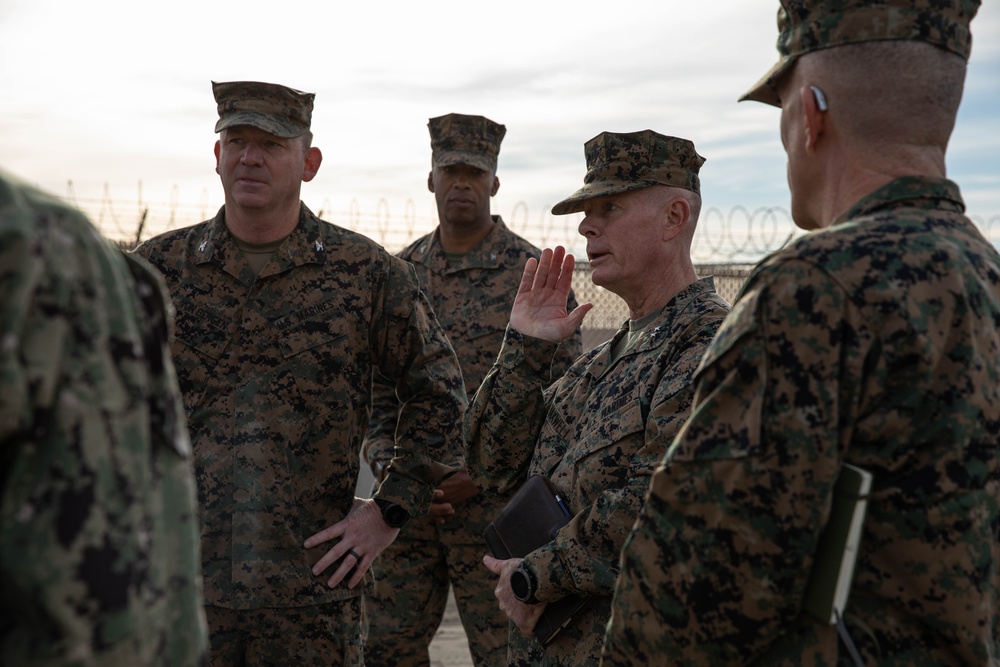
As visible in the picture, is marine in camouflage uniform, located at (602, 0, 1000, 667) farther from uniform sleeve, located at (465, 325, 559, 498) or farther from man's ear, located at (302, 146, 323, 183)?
man's ear, located at (302, 146, 323, 183)

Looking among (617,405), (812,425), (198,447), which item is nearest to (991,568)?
(812,425)

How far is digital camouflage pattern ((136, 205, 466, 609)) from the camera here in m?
3.52

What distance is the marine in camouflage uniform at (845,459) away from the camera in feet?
5.70

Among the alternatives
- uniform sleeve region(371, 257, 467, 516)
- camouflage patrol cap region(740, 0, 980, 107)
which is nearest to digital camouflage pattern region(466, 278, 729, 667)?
uniform sleeve region(371, 257, 467, 516)

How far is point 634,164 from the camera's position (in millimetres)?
3293

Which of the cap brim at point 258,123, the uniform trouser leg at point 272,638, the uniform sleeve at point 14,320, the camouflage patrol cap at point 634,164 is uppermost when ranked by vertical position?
the cap brim at point 258,123

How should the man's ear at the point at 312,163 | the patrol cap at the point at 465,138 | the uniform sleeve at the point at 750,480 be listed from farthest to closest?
the patrol cap at the point at 465,138 → the man's ear at the point at 312,163 → the uniform sleeve at the point at 750,480

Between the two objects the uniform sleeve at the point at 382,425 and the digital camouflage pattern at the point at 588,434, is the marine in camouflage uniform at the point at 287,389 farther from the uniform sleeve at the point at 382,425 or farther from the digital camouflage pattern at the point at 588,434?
the uniform sleeve at the point at 382,425

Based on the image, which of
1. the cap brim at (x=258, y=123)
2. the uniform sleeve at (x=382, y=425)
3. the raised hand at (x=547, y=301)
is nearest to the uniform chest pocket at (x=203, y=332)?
the cap brim at (x=258, y=123)

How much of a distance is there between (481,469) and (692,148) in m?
1.23

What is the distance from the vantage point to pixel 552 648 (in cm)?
296

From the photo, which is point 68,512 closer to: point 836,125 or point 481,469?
point 836,125

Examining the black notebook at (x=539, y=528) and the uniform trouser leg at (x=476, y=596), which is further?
the uniform trouser leg at (x=476, y=596)

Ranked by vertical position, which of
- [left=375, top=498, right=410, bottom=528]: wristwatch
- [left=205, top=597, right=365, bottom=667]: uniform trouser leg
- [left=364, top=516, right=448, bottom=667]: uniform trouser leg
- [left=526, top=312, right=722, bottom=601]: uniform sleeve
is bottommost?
[left=364, top=516, right=448, bottom=667]: uniform trouser leg
